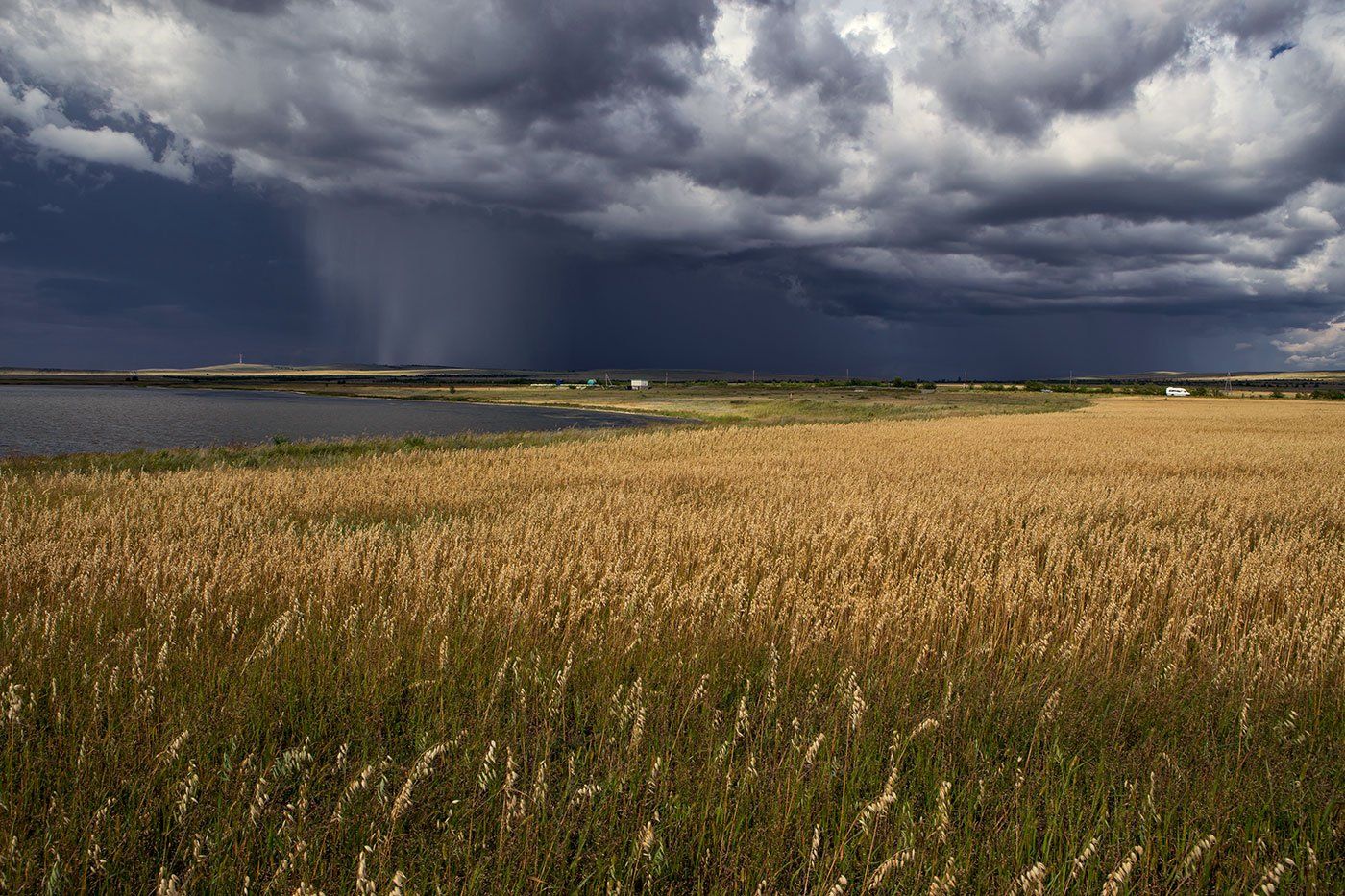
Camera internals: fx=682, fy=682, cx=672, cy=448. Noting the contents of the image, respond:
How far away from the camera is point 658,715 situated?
13.4ft

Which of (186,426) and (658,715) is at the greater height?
(658,715)

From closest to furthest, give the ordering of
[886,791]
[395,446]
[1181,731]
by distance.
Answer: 1. [886,791]
2. [1181,731]
3. [395,446]

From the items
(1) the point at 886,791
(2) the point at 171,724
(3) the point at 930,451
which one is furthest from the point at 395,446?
(1) the point at 886,791

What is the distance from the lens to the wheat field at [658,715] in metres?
2.91

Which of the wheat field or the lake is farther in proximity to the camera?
the lake

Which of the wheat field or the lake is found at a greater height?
the wheat field

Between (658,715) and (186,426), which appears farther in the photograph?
(186,426)

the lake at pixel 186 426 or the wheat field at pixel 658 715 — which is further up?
the wheat field at pixel 658 715

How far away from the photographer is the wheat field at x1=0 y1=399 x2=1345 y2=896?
2914mm

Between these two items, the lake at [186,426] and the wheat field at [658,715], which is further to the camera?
the lake at [186,426]

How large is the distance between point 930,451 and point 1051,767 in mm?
21962

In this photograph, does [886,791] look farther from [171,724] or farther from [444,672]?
[171,724]

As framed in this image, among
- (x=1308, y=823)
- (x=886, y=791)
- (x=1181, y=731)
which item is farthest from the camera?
(x=1181, y=731)

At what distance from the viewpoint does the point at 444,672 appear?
4559 mm
